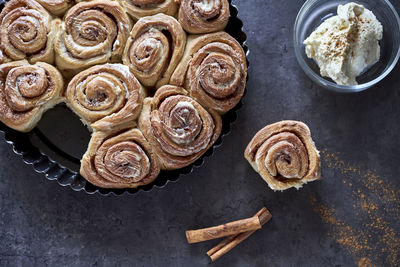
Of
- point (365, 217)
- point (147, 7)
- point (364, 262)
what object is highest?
point (147, 7)

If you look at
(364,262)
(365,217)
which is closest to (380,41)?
(365,217)

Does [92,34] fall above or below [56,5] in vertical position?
below

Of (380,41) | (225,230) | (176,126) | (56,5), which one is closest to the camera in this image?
(176,126)

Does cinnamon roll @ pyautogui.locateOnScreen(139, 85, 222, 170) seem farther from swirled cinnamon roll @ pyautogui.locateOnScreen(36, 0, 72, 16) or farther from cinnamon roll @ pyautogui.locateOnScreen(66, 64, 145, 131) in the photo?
swirled cinnamon roll @ pyautogui.locateOnScreen(36, 0, 72, 16)

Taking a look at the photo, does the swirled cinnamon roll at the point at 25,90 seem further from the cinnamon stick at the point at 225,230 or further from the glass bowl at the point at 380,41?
the glass bowl at the point at 380,41

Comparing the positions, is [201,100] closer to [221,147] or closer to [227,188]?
[221,147]

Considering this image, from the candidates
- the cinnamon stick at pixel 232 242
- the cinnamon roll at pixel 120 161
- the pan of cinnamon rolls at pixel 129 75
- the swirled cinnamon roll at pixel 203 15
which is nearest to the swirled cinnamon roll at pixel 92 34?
the pan of cinnamon rolls at pixel 129 75

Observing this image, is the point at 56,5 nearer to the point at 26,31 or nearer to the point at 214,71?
the point at 26,31

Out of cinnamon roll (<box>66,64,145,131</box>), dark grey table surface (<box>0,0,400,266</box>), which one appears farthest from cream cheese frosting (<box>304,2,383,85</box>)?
A: cinnamon roll (<box>66,64,145,131</box>)
